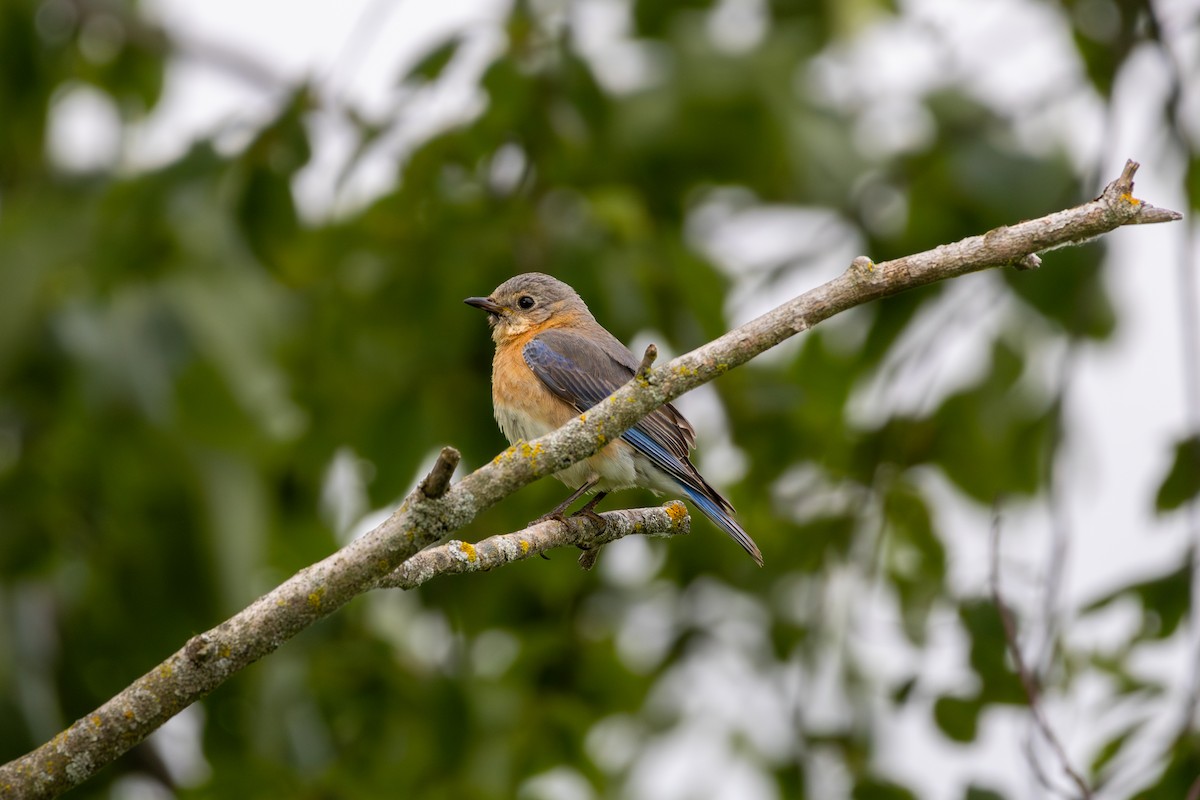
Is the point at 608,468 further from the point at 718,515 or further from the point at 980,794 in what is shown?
the point at 980,794

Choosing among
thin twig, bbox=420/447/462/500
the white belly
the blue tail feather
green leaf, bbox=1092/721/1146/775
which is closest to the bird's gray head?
the white belly

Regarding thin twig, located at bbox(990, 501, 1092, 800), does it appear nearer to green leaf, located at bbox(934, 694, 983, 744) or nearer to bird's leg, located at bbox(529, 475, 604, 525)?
green leaf, located at bbox(934, 694, 983, 744)

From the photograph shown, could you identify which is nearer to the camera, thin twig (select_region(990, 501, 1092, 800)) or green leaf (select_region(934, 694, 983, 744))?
thin twig (select_region(990, 501, 1092, 800))

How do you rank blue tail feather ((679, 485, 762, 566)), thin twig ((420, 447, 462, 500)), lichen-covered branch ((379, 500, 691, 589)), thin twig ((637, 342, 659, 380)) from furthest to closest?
blue tail feather ((679, 485, 762, 566)), lichen-covered branch ((379, 500, 691, 589)), thin twig ((637, 342, 659, 380)), thin twig ((420, 447, 462, 500))

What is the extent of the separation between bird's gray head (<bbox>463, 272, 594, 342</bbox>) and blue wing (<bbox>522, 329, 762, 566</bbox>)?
23cm

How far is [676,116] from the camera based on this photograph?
6.45m

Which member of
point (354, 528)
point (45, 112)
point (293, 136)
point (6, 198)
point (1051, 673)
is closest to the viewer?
point (1051, 673)

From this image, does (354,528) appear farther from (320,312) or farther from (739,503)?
(739,503)

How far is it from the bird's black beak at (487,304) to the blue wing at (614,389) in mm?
286

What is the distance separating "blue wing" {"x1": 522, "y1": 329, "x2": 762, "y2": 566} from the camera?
4.74m

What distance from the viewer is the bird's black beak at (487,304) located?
546 cm

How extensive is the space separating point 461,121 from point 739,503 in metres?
2.24

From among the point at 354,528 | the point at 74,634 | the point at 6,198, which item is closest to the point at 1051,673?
the point at 354,528

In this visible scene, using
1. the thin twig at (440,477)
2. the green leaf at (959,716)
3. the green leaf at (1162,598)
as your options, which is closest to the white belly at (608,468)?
the green leaf at (959,716)
